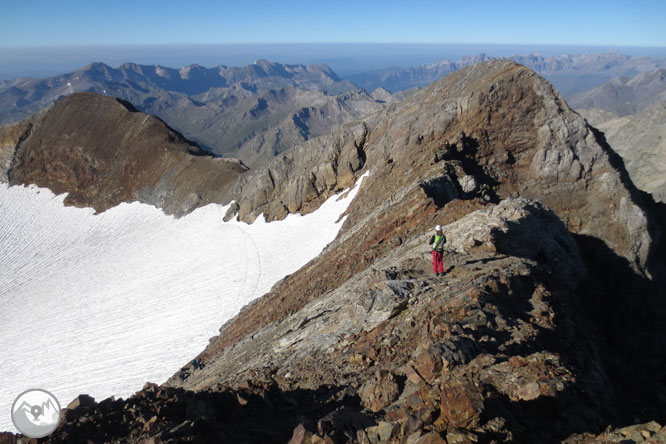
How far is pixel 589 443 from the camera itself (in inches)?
243

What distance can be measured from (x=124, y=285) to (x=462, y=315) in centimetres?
3537

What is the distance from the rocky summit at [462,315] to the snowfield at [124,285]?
5120 millimetres

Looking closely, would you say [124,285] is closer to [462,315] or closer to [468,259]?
[468,259]

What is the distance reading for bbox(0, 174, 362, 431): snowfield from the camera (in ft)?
83.9

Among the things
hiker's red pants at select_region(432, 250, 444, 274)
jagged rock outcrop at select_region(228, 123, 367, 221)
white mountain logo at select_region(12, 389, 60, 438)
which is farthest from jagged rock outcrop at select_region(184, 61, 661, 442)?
white mountain logo at select_region(12, 389, 60, 438)

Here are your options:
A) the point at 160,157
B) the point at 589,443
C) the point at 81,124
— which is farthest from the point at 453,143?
the point at 81,124

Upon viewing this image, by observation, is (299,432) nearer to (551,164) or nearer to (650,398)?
(650,398)

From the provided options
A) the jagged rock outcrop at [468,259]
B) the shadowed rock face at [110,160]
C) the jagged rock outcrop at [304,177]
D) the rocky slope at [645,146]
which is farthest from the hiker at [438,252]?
the rocky slope at [645,146]

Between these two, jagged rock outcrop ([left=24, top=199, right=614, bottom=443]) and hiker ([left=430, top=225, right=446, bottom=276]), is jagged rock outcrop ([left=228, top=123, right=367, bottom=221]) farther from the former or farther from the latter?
hiker ([left=430, top=225, right=446, bottom=276])

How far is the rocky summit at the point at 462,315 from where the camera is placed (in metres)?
7.38

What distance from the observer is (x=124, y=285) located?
37.0 m

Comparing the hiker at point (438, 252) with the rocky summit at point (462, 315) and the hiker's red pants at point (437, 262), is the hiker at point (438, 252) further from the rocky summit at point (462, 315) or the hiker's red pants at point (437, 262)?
the rocky summit at point (462, 315)

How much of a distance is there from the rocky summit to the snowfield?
512 cm

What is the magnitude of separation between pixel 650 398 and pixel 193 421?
46.8ft
